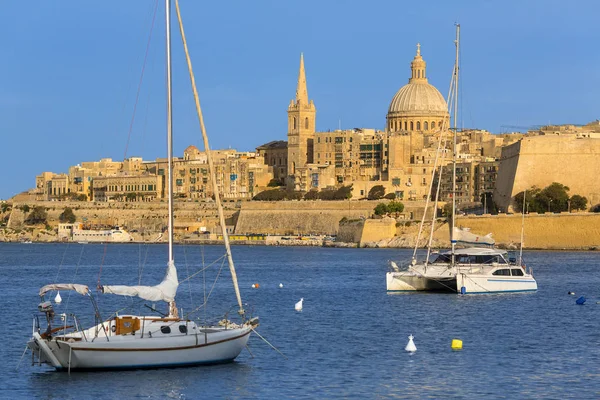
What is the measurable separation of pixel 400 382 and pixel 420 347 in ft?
10.5

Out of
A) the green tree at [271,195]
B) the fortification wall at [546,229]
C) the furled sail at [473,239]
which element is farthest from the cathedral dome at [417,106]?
the furled sail at [473,239]

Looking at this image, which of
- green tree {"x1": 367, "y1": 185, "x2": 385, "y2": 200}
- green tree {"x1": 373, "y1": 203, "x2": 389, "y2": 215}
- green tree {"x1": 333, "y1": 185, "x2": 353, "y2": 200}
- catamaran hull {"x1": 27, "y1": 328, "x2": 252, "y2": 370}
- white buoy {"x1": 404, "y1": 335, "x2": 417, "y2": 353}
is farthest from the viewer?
green tree {"x1": 333, "y1": 185, "x2": 353, "y2": 200}

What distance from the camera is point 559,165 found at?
63.3m

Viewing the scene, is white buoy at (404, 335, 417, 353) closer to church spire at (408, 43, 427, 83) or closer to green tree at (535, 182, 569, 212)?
green tree at (535, 182, 569, 212)

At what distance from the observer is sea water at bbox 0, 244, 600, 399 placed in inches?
592

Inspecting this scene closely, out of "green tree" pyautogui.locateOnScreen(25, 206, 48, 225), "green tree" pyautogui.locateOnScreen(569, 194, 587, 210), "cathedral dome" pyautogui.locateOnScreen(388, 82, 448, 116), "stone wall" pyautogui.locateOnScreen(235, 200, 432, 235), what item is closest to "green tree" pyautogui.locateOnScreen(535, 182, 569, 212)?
"green tree" pyautogui.locateOnScreen(569, 194, 587, 210)

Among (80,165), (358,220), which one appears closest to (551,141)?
(358,220)

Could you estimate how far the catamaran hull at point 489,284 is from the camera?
88.8 feet

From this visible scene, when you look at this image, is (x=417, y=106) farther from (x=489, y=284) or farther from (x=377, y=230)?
(x=489, y=284)

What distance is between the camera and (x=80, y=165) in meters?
114

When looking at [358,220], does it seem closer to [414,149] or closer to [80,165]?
[414,149]

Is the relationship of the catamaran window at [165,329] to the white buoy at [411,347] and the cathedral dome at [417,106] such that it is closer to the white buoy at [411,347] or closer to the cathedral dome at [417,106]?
the white buoy at [411,347]

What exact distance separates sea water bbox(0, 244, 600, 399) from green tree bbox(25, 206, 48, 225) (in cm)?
5771

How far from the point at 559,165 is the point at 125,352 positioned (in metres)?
50.4
